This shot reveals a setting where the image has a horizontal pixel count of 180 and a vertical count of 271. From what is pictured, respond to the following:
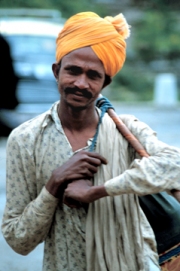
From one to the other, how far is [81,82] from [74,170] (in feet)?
1.22

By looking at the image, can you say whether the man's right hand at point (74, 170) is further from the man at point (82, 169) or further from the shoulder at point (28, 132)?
the shoulder at point (28, 132)

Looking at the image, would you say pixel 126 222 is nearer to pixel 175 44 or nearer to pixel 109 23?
pixel 109 23

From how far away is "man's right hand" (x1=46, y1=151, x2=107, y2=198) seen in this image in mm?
2908

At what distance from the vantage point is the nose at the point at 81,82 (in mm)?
2949

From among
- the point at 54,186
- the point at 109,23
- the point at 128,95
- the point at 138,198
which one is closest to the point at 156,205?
the point at 138,198

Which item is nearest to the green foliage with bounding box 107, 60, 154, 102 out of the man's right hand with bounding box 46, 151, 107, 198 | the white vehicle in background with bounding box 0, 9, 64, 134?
the white vehicle in background with bounding box 0, 9, 64, 134

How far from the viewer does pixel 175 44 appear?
84.4ft

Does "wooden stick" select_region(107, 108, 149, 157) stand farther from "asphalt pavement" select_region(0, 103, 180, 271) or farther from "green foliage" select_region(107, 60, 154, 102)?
→ "green foliage" select_region(107, 60, 154, 102)

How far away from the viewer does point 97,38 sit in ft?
9.63

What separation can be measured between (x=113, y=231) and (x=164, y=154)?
0.39 metres

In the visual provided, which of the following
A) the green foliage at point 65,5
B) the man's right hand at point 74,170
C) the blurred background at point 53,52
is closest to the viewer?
the man's right hand at point 74,170


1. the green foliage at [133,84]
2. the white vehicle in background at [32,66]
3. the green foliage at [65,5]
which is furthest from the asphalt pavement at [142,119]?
the green foliage at [65,5]

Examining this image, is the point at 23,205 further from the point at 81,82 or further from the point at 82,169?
the point at 81,82

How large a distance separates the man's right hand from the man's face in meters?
0.25
